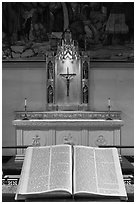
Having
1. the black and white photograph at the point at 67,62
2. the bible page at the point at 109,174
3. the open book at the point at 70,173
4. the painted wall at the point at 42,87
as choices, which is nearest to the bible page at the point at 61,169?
the open book at the point at 70,173

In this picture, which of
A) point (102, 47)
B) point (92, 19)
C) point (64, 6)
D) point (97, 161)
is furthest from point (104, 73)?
point (97, 161)

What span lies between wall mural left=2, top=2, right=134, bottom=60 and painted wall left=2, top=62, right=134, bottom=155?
1.02ft

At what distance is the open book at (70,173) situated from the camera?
6.99 ft

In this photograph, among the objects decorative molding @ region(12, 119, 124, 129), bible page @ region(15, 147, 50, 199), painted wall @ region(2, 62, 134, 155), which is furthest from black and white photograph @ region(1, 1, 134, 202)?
bible page @ region(15, 147, 50, 199)

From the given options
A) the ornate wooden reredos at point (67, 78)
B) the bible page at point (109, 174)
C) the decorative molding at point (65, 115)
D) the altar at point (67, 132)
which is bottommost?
the altar at point (67, 132)

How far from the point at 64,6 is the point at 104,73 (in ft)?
7.13

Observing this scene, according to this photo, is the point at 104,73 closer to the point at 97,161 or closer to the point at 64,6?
the point at 64,6

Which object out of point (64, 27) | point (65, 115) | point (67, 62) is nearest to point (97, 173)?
point (65, 115)

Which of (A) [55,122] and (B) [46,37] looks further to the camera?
(B) [46,37]

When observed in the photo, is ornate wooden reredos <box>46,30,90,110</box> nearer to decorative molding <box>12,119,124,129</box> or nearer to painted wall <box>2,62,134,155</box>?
painted wall <box>2,62,134,155</box>

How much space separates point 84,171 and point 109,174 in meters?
0.17

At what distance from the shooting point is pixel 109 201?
2.12m

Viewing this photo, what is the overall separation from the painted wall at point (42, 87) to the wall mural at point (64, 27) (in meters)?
0.31

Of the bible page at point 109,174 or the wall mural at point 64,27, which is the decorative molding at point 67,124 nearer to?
the wall mural at point 64,27
